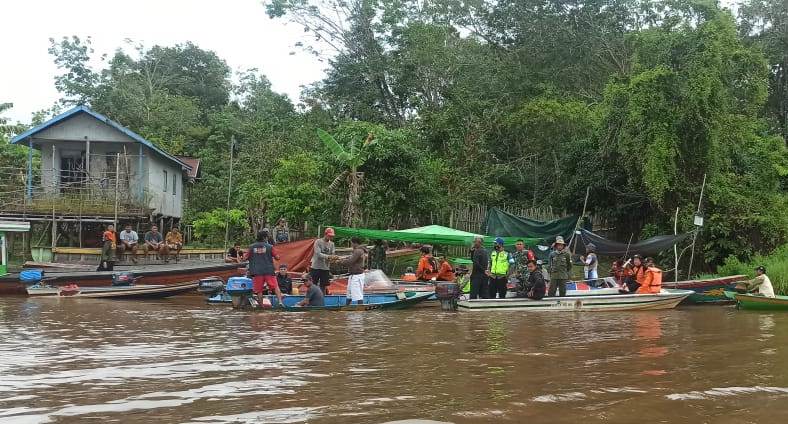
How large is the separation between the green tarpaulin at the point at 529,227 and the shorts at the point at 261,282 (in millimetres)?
9885

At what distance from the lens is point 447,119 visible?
2636 cm

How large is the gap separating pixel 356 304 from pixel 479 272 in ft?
8.45

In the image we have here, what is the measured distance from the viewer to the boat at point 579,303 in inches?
522

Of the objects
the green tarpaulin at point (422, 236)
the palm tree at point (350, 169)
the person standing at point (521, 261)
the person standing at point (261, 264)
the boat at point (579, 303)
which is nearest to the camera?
the person standing at point (261, 264)

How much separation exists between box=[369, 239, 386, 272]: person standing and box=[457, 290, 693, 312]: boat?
269 inches

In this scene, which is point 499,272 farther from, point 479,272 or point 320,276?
point 320,276

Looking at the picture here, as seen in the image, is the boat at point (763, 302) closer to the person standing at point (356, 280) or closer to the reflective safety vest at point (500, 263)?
the reflective safety vest at point (500, 263)

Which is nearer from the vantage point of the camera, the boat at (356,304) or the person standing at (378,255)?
the boat at (356,304)

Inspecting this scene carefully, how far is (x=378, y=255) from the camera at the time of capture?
2002 centimetres

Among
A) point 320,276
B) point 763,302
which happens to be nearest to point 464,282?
point 320,276

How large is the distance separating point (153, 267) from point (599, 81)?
20.8 m

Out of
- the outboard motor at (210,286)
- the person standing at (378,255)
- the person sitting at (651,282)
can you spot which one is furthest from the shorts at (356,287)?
the person standing at (378,255)

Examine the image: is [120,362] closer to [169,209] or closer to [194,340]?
[194,340]

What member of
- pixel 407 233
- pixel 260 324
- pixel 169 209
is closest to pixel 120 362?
pixel 260 324
